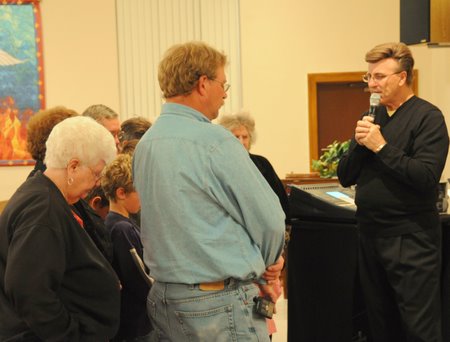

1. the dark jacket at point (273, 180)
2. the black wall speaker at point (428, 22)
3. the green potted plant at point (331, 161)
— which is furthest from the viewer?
the black wall speaker at point (428, 22)

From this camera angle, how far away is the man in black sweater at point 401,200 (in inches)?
105

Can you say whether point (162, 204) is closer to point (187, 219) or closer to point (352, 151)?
point (187, 219)

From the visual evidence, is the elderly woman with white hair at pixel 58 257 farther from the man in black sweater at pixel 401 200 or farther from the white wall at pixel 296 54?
the white wall at pixel 296 54

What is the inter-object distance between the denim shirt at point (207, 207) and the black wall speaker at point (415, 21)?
4.06 meters

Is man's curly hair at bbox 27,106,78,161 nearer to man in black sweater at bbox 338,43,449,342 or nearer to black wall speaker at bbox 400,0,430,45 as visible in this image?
man in black sweater at bbox 338,43,449,342

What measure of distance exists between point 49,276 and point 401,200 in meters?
1.60

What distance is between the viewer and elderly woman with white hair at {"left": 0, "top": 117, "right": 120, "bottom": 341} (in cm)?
163

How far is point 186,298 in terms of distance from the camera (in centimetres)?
185

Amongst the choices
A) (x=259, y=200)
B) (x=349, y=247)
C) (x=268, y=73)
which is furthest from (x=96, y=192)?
(x=268, y=73)

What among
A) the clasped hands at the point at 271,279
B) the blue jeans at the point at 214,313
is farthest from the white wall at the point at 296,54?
the blue jeans at the point at 214,313

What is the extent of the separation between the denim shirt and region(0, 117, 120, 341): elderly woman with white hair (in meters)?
0.17

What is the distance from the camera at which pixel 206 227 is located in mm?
1844

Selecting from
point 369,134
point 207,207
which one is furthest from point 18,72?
point 207,207

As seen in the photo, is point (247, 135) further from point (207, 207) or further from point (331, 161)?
point (207, 207)
